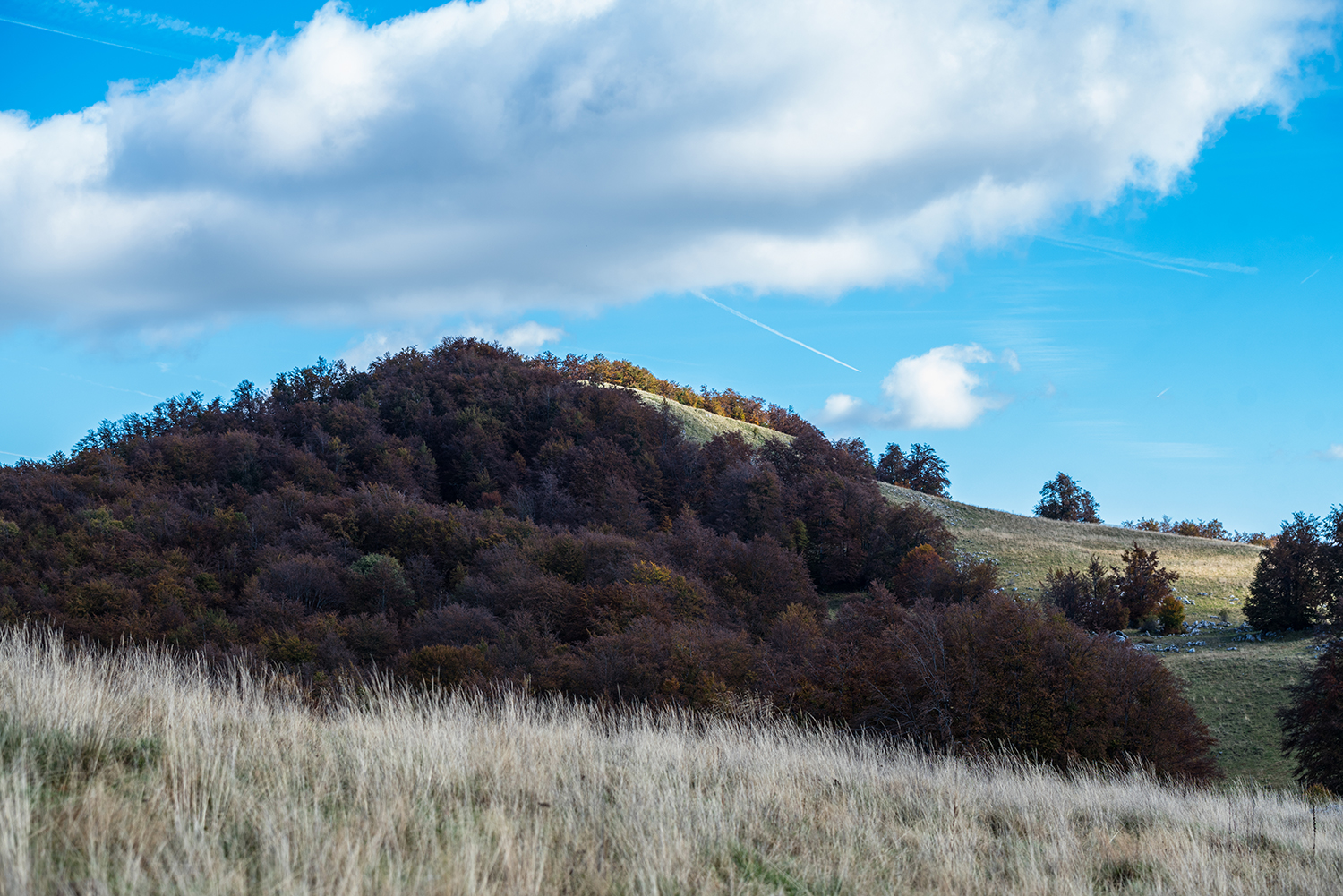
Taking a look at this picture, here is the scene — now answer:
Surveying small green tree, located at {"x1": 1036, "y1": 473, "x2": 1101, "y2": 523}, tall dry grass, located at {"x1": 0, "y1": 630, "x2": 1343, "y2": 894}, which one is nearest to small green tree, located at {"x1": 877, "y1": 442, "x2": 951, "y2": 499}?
small green tree, located at {"x1": 1036, "y1": 473, "x2": 1101, "y2": 523}

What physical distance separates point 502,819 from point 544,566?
3550cm

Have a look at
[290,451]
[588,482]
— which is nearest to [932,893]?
[588,482]

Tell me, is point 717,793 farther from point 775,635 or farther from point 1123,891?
point 775,635

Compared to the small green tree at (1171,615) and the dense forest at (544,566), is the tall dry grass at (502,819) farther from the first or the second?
the small green tree at (1171,615)

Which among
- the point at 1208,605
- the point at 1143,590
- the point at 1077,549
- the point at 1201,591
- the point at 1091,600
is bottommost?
the point at 1208,605

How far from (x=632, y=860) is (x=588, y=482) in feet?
189

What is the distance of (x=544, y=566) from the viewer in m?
39.7

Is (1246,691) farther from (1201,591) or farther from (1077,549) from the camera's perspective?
(1077,549)

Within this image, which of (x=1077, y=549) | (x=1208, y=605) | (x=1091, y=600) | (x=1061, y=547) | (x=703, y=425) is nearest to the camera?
(x=1091, y=600)

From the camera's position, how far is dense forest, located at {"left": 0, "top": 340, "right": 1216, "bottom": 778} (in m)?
19.5

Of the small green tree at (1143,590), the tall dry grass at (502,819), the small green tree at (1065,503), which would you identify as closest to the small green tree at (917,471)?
the small green tree at (1065,503)

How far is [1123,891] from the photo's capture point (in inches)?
219

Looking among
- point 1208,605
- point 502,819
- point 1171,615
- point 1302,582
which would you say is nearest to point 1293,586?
point 1302,582

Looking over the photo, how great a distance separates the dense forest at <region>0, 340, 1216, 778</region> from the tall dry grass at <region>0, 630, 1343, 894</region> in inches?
304
